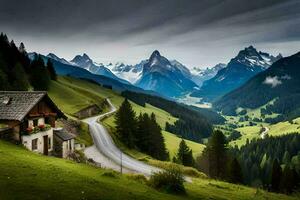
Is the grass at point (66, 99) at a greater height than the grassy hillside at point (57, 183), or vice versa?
the grass at point (66, 99)

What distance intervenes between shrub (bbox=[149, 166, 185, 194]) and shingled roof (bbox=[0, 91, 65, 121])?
19096 millimetres

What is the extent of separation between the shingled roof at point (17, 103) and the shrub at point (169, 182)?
62.6 ft

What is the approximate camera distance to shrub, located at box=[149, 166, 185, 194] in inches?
1511

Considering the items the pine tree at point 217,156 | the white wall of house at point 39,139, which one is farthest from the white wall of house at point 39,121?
the pine tree at point 217,156

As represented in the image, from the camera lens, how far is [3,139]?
4622cm

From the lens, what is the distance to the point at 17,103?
49.9 m

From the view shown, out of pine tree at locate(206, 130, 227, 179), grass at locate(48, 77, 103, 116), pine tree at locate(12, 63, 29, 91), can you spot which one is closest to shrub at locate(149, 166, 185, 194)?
pine tree at locate(206, 130, 227, 179)

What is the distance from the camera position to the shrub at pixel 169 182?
38375 mm

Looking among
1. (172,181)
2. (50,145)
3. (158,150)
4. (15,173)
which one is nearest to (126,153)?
(158,150)

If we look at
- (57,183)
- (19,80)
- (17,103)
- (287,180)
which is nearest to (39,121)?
(17,103)

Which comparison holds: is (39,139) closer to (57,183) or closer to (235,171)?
(57,183)

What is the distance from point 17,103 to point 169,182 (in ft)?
77.6

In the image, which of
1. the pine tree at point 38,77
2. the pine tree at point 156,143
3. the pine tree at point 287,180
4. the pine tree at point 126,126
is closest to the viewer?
the pine tree at point 126,126

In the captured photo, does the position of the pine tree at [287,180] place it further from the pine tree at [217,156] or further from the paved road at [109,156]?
the paved road at [109,156]
